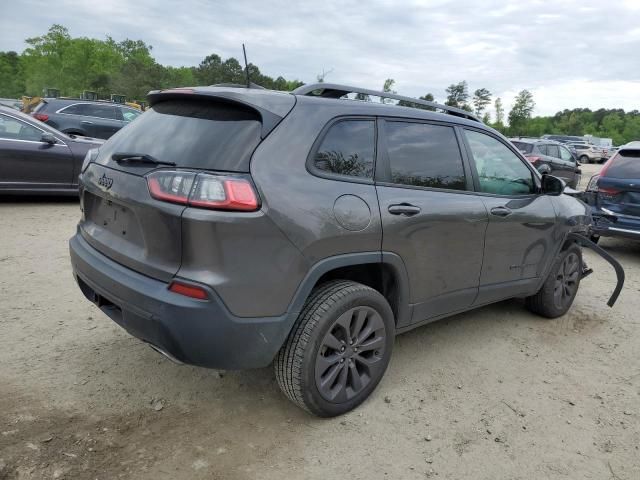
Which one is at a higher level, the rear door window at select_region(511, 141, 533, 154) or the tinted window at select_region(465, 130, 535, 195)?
the tinted window at select_region(465, 130, 535, 195)

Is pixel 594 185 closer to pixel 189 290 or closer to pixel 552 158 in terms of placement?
pixel 189 290

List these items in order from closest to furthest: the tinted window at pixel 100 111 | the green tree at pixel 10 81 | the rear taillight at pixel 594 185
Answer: the rear taillight at pixel 594 185
the tinted window at pixel 100 111
the green tree at pixel 10 81

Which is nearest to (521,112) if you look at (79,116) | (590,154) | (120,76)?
(590,154)

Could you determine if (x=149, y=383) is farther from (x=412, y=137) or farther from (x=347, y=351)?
(x=412, y=137)

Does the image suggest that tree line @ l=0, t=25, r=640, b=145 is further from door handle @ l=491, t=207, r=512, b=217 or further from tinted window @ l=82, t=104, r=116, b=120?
door handle @ l=491, t=207, r=512, b=217

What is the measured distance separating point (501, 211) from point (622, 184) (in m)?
4.19

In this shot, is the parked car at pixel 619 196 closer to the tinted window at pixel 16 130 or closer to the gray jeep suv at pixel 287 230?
the gray jeep suv at pixel 287 230

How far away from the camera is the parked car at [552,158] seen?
1479 cm

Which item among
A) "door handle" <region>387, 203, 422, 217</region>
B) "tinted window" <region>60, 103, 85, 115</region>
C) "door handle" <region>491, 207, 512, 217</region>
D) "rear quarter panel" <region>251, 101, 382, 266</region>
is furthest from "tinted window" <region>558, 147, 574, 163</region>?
"rear quarter panel" <region>251, 101, 382, 266</region>

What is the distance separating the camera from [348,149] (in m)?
2.79

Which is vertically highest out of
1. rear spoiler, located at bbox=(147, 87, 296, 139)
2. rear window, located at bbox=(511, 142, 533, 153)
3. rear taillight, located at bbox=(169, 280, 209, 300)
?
rear spoiler, located at bbox=(147, 87, 296, 139)

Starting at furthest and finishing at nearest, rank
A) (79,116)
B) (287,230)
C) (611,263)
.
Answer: (79,116), (611,263), (287,230)

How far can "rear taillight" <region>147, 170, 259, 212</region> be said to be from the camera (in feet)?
7.32

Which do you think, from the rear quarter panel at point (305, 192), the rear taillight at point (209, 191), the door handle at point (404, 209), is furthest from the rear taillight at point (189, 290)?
the door handle at point (404, 209)
